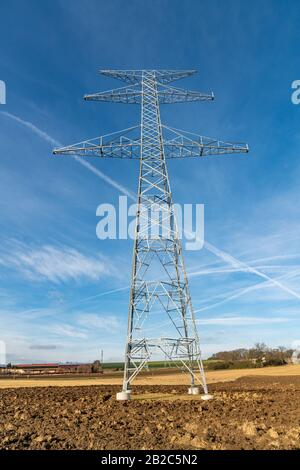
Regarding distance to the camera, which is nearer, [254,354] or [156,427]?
[156,427]

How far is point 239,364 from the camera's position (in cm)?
10044

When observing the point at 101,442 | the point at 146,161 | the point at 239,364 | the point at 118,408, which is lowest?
the point at 239,364

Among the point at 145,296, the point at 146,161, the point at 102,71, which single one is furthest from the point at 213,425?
the point at 102,71

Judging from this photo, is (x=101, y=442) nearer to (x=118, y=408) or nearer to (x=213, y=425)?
(x=213, y=425)

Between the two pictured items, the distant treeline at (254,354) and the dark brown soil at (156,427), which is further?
the distant treeline at (254,354)

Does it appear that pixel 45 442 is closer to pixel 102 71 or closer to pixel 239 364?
pixel 102 71

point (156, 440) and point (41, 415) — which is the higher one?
point (156, 440)

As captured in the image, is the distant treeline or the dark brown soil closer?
the dark brown soil
